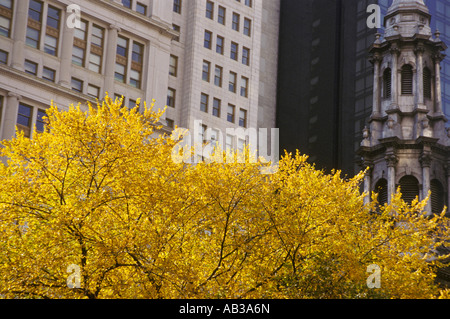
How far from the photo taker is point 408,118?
73.9 metres

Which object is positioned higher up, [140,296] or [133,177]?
[133,177]

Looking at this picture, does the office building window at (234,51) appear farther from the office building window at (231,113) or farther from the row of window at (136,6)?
the row of window at (136,6)

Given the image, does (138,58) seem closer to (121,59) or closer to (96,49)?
(121,59)

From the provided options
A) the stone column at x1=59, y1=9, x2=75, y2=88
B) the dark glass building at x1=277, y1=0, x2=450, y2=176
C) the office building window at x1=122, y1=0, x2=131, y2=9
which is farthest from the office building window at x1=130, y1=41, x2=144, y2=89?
the dark glass building at x1=277, y1=0, x2=450, y2=176

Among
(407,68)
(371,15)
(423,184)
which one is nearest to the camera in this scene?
(423,184)

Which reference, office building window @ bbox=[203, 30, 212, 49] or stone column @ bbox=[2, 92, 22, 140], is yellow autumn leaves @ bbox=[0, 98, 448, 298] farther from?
office building window @ bbox=[203, 30, 212, 49]

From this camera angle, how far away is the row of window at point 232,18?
101625 millimetres

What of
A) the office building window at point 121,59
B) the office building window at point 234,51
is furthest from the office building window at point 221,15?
the office building window at point 121,59

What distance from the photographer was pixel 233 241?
42.6m

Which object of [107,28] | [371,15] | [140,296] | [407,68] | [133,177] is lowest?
[140,296]

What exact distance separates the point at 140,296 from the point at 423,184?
121ft

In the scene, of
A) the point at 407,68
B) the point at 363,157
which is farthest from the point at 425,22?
the point at 363,157

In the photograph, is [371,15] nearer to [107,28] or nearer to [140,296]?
[107,28]

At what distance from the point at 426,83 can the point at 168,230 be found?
132 feet
